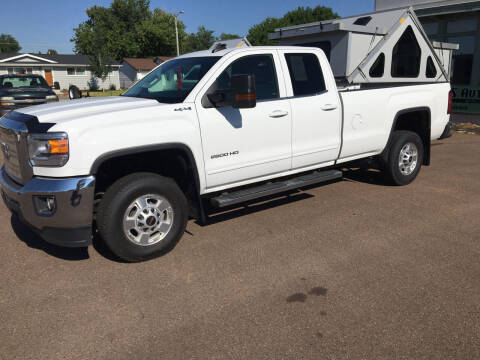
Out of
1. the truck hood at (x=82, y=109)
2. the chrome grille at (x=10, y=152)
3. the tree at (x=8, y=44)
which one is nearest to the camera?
the truck hood at (x=82, y=109)

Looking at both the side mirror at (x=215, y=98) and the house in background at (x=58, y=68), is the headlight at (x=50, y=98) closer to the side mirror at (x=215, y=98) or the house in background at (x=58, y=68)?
the side mirror at (x=215, y=98)

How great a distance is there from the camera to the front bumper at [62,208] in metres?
3.45

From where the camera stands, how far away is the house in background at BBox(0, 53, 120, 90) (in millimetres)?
48328

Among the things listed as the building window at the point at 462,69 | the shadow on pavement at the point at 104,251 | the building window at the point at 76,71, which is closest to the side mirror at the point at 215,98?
the shadow on pavement at the point at 104,251

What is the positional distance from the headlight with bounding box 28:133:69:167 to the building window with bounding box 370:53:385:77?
7.68 meters

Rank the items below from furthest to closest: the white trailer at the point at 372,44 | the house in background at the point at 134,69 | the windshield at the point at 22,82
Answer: the house in background at the point at 134,69, the windshield at the point at 22,82, the white trailer at the point at 372,44

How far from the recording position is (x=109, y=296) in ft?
11.4

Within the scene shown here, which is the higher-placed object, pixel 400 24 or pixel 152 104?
pixel 400 24

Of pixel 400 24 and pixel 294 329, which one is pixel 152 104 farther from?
pixel 400 24

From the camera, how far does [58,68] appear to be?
51375mm

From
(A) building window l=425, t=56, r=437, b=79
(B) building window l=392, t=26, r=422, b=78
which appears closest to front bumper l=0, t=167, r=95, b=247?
(B) building window l=392, t=26, r=422, b=78

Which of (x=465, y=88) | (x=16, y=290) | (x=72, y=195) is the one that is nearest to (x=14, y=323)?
(x=16, y=290)

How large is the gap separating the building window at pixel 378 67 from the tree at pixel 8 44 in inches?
5106

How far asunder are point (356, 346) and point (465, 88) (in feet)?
50.7
